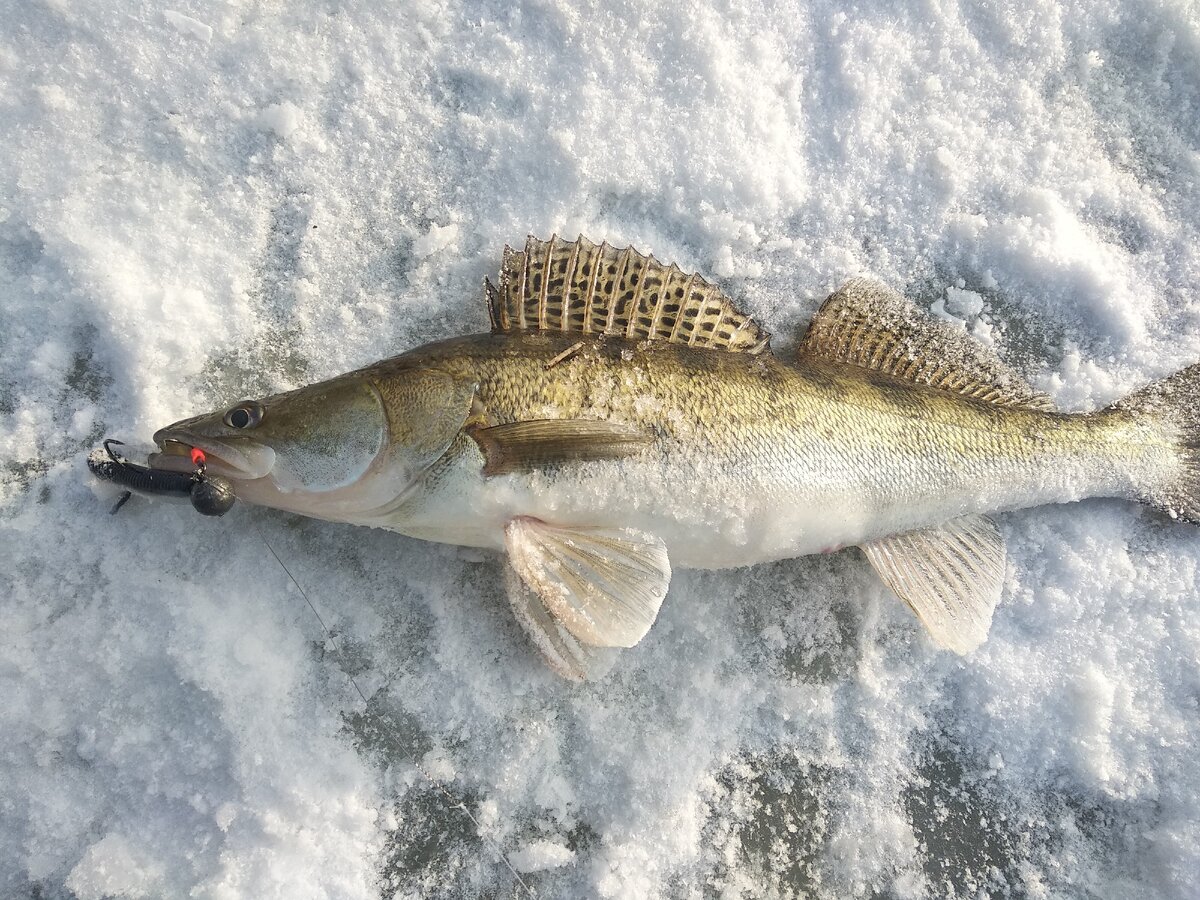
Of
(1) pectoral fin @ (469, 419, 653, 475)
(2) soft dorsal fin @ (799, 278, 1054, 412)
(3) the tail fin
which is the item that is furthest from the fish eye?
(3) the tail fin

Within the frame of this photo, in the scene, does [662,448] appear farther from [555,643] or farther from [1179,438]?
[1179,438]

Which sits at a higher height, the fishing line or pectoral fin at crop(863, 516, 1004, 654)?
pectoral fin at crop(863, 516, 1004, 654)

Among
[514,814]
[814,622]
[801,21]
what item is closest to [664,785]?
[514,814]

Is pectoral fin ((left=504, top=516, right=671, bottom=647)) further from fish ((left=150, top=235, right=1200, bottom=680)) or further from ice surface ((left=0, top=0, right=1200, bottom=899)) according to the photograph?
ice surface ((left=0, top=0, right=1200, bottom=899))

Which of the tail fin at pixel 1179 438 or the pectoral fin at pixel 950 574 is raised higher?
the tail fin at pixel 1179 438

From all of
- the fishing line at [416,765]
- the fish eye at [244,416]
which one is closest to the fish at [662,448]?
the fish eye at [244,416]

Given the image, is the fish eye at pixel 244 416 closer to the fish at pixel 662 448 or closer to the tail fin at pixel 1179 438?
the fish at pixel 662 448

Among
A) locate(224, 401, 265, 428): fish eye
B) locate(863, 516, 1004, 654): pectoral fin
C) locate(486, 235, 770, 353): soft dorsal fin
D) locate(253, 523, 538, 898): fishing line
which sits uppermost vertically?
locate(486, 235, 770, 353): soft dorsal fin
